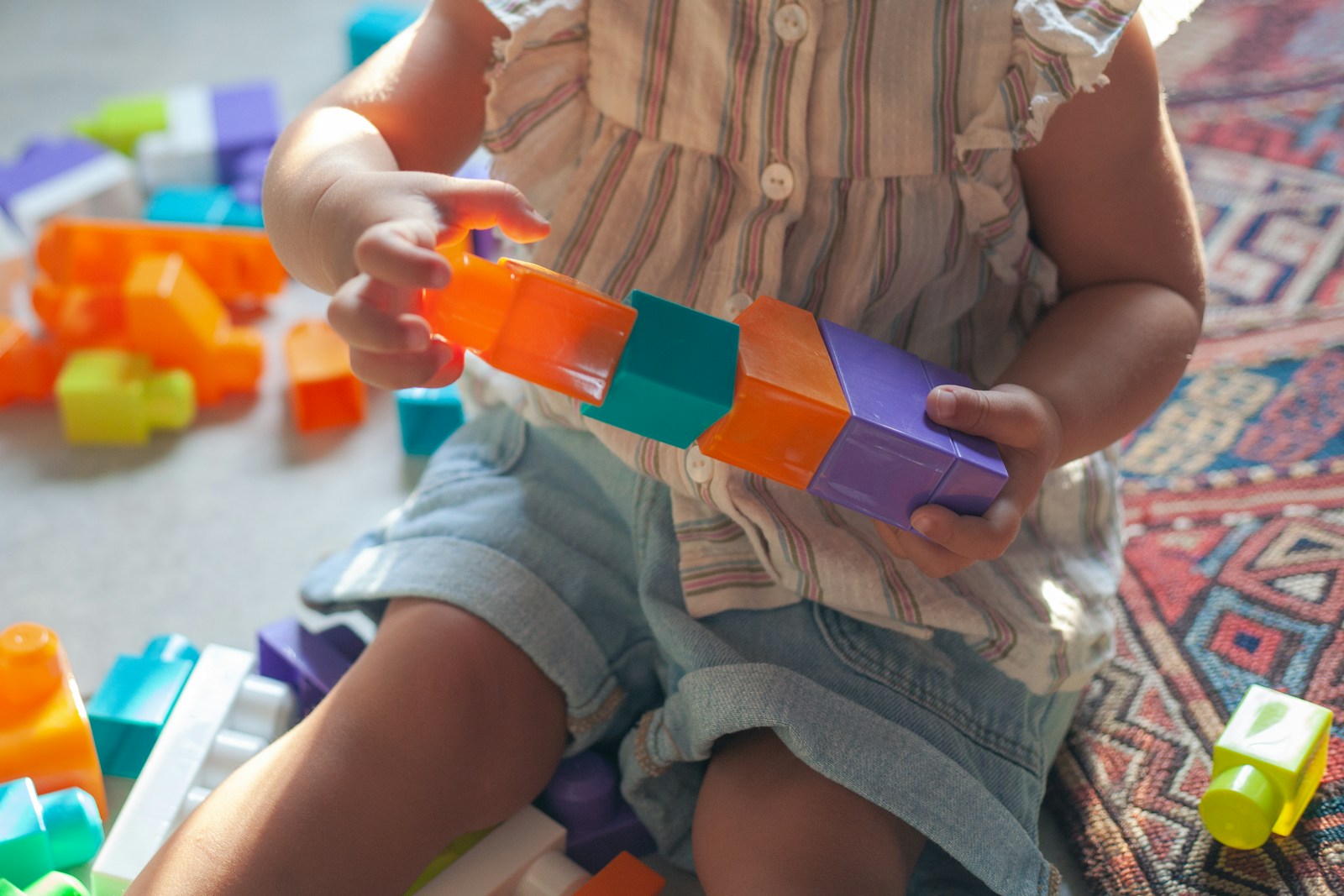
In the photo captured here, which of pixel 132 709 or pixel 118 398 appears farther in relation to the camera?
pixel 118 398

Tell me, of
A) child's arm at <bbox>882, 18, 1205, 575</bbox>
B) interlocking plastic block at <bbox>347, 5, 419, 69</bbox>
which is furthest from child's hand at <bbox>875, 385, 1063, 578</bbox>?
interlocking plastic block at <bbox>347, 5, 419, 69</bbox>

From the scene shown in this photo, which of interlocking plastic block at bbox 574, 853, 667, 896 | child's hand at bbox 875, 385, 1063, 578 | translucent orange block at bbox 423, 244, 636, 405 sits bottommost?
interlocking plastic block at bbox 574, 853, 667, 896

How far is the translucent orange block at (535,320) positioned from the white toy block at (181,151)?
0.85 meters

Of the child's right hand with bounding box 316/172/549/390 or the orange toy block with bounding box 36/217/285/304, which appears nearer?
the child's right hand with bounding box 316/172/549/390

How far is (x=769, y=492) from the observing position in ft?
2.18

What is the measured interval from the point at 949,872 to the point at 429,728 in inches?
11.3

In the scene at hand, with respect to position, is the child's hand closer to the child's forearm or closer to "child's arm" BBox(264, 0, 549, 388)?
the child's forearm

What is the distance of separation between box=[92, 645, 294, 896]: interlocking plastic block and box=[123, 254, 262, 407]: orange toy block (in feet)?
1.07

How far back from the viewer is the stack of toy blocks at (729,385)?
19.5 inches

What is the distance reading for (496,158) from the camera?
28.2 inches

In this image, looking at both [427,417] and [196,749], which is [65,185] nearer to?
[427,417]

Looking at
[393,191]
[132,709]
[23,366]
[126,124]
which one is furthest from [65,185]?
[393,191]

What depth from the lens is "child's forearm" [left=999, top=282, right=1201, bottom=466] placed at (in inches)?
25.5

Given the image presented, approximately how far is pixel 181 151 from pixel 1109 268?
0.93 m
